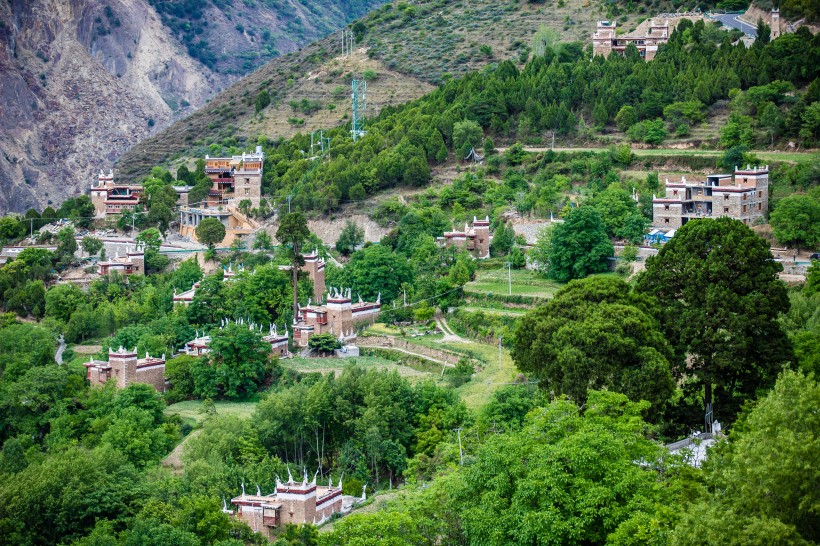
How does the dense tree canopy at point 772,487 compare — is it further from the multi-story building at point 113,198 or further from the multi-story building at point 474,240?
the multi-story building at point 113,198

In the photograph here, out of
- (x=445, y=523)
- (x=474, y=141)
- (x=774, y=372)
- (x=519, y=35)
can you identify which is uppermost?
(x=519, y=35)

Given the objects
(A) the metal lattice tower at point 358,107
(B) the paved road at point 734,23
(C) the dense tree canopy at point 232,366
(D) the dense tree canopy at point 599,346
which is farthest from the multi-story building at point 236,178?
(D) the dense tree canopy at point 599,346

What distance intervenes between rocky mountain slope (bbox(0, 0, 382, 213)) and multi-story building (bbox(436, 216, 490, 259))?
181 ft

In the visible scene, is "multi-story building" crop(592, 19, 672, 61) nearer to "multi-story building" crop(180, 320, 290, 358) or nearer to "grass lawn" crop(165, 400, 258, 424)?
"multi-story building" crop(180, 320, 290, 358)

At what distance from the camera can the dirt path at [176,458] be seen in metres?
36.6

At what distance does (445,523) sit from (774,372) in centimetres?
838

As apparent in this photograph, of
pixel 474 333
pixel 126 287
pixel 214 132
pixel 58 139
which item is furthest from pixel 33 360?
pixel 58 139

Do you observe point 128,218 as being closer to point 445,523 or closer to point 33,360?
point 33,360

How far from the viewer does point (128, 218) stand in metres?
61.5

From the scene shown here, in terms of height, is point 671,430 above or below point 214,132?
below

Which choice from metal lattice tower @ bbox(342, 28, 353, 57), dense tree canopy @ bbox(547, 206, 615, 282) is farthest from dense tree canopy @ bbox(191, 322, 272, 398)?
metal lattice tower @ bbox(342, 28, 353, 57)

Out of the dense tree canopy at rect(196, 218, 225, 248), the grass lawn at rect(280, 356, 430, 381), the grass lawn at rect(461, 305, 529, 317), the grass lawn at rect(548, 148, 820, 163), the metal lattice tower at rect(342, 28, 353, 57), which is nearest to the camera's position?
the grass lawn at rect(280, 356, 430, 381)

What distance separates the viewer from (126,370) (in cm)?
4272

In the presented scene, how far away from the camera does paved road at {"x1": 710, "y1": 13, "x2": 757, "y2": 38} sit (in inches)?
2418
